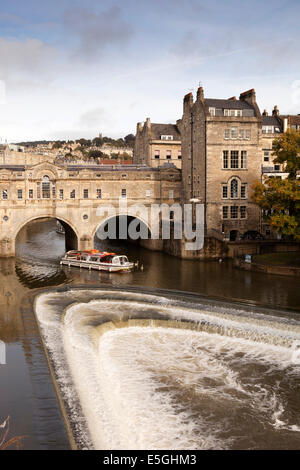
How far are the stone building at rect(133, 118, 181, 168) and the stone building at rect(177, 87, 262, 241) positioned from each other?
51.6 feet

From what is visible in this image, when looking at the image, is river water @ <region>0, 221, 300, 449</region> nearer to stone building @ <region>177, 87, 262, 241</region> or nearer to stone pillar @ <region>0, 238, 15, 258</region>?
stone pillar @ <region>0, 238, 15, 258</region>

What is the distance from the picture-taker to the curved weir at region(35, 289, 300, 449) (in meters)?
17.2

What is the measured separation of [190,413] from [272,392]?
429cm

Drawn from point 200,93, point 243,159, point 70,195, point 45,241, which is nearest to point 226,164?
point 243,159

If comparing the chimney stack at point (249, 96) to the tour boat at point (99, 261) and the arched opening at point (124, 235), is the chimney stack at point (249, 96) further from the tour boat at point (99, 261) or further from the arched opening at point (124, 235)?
the tour boat at point (99, 261)

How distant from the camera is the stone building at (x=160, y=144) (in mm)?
73125

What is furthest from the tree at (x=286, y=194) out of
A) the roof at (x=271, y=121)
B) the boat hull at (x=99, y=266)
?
the roof at (x=271, y=121)

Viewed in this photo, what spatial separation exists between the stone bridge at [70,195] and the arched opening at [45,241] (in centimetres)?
88

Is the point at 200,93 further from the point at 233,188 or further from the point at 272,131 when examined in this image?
the point at 272,131

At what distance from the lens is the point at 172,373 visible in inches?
870

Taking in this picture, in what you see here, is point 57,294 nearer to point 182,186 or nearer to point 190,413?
point 190,413

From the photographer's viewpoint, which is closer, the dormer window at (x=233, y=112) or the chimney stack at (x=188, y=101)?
the dormer window at (x=233, y=112)

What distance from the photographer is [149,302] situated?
3316 centimetres

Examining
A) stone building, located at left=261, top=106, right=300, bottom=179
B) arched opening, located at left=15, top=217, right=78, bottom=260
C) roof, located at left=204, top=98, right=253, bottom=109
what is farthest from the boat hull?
stone building, located at left=261, top=106, right=300, bottom=179
